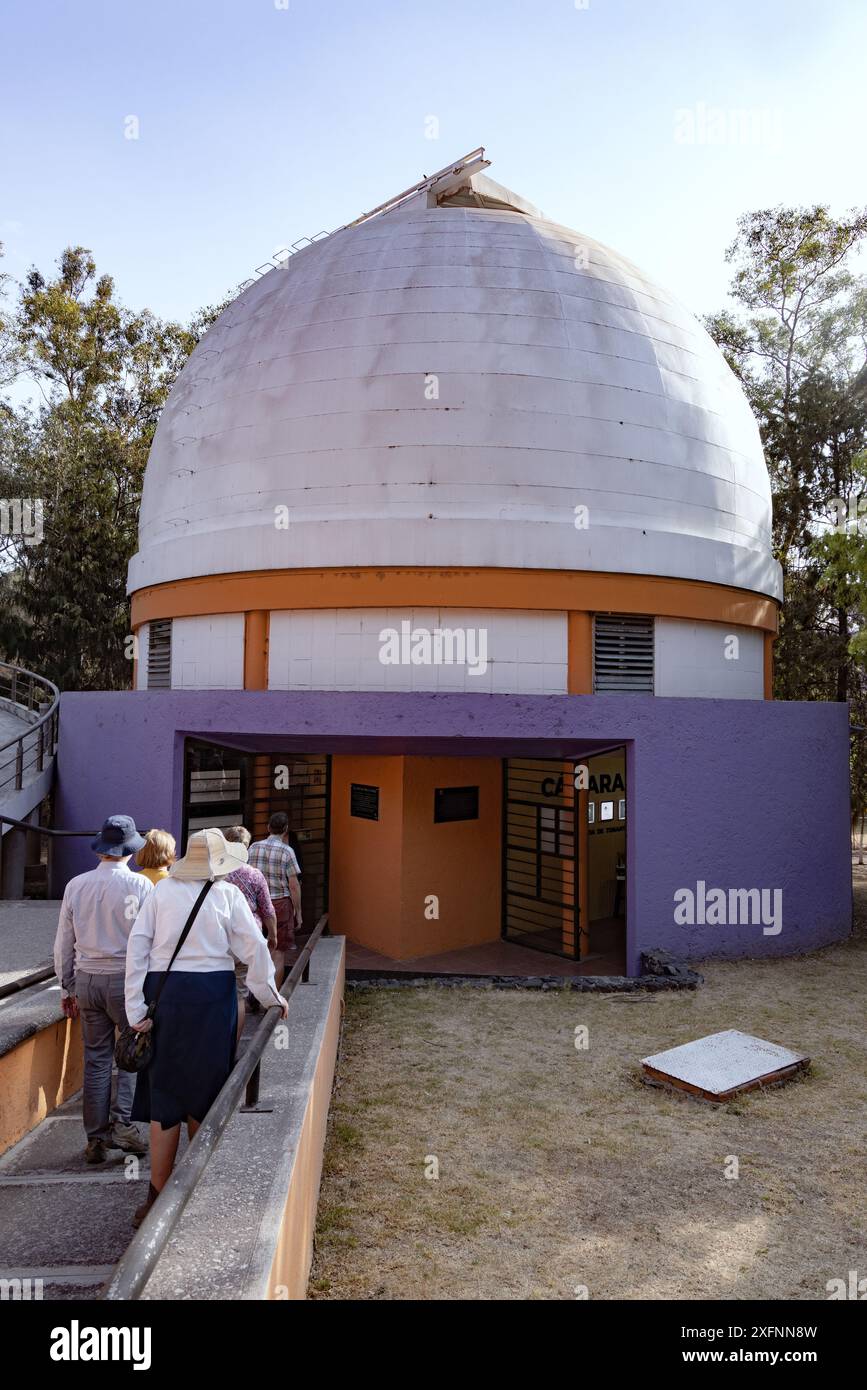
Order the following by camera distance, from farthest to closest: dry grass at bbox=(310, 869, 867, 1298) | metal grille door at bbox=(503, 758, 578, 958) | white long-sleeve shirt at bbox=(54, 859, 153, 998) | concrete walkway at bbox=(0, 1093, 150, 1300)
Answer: metal grille door at bbox=(503, 758, 578, 958), white long-sleeve shirt at bbox=(54, 859, 153, 998), dry grass at bbox=(310, 869, 867, 1298), concrete walkway at bbox=(0, 1093, 150, 1300)

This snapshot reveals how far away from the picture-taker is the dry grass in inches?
181

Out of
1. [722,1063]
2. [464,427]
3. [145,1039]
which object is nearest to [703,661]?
[464,427]

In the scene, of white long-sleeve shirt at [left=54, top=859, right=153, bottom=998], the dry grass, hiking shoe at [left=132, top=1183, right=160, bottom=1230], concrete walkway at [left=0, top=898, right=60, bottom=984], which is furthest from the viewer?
concrete walkway at [left=0, top=898, right=60, bottom=984]

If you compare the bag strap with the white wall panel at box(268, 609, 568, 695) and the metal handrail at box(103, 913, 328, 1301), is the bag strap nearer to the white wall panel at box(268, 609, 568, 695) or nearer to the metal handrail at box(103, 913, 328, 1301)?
the metal handrail at box(103, 913, 328, 1301)

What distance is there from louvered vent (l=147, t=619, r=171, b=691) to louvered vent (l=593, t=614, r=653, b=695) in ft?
23.5

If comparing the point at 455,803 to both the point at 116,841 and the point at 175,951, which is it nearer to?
the point at 116,841

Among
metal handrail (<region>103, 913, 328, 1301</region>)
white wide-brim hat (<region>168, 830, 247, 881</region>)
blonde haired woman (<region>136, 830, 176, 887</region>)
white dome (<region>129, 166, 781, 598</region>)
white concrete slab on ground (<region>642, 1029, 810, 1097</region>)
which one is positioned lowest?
white concrete slab on ground (<region>642, 1029, 810, 1097</region>)

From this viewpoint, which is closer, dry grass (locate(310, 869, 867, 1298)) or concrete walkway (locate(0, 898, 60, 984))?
dry grass (locate(310, 869, 867, 1298))

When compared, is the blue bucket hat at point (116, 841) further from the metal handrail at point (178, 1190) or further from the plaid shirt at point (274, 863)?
the plaid shirt at point (274, 863)

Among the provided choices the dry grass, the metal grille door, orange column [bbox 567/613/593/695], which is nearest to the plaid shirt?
the dry grass

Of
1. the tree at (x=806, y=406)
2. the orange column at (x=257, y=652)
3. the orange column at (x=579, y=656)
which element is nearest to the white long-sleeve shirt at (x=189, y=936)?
the orange column at (x=579, y=656)

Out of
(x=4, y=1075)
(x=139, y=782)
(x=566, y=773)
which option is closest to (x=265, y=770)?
(x=139, y=782)

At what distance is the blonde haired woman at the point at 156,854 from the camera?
16.7 feet
